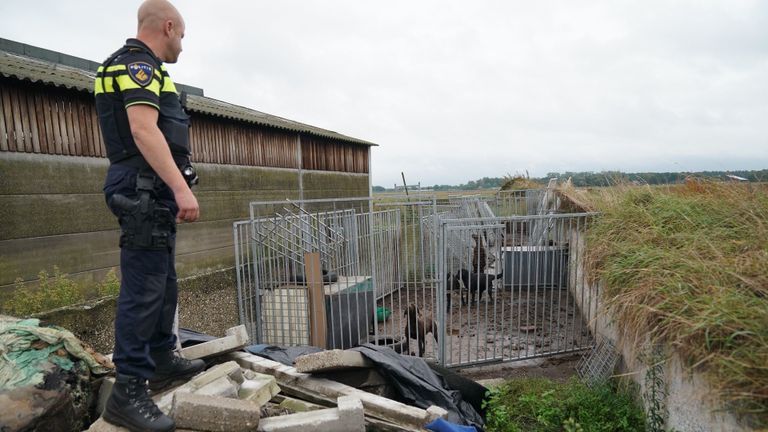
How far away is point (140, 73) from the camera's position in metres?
2.03

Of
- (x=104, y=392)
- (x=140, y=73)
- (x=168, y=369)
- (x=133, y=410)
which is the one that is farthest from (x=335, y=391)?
(x=140, y=73)

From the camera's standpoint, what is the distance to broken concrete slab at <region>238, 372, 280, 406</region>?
262 cm

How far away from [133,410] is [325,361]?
4.13 ft

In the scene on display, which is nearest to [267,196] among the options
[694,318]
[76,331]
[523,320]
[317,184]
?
[317,184]

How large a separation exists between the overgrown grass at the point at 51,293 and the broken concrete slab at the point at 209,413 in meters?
2.29

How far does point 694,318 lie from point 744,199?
5.91ft

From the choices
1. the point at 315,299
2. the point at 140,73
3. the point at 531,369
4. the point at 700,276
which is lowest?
the point at 531,369

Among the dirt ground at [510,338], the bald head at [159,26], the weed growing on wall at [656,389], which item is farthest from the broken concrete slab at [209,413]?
the dirt ground at [510,338]

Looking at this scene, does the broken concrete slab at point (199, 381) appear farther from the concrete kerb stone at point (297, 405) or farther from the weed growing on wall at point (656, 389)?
the weed growing on wall at point (656, 389)

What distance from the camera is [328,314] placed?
511cm

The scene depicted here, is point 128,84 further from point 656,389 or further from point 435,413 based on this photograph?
point 656,389

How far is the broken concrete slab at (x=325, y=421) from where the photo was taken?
232cm

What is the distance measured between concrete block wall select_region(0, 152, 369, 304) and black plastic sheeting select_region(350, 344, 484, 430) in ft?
9.56

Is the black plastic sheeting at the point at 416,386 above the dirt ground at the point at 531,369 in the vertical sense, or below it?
above
